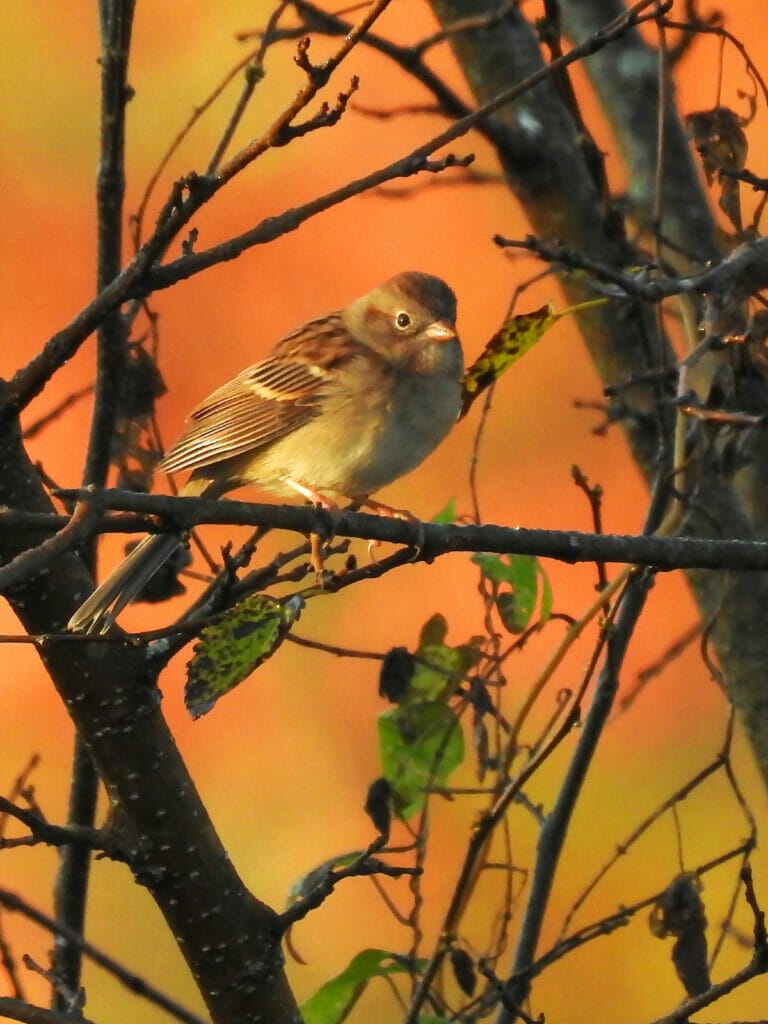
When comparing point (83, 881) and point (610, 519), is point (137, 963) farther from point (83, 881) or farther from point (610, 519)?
point (83, 881)

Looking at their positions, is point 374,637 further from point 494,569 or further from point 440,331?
point 494,569

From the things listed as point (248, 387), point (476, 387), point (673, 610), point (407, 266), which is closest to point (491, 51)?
point (248, 387)

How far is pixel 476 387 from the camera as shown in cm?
198

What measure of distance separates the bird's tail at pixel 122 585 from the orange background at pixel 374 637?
1.83m

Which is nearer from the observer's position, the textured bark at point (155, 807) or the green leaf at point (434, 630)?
the textured bark at point (155, 807)

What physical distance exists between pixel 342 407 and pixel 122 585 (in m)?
0.64

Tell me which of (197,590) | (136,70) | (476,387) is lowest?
(476,387)

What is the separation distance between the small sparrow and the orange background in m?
1.35

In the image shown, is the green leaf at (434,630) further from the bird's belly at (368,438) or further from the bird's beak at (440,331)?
the bird's beak at (440,331)

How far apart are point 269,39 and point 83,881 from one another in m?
1.19

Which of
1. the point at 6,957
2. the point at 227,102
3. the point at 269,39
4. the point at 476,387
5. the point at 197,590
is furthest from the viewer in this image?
the point at 227,102

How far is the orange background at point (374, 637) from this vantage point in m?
4.22

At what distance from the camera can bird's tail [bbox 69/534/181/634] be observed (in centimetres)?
177

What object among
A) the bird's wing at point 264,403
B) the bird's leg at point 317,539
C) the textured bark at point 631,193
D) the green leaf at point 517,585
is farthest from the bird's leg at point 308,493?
the textured bark at point 631,193
